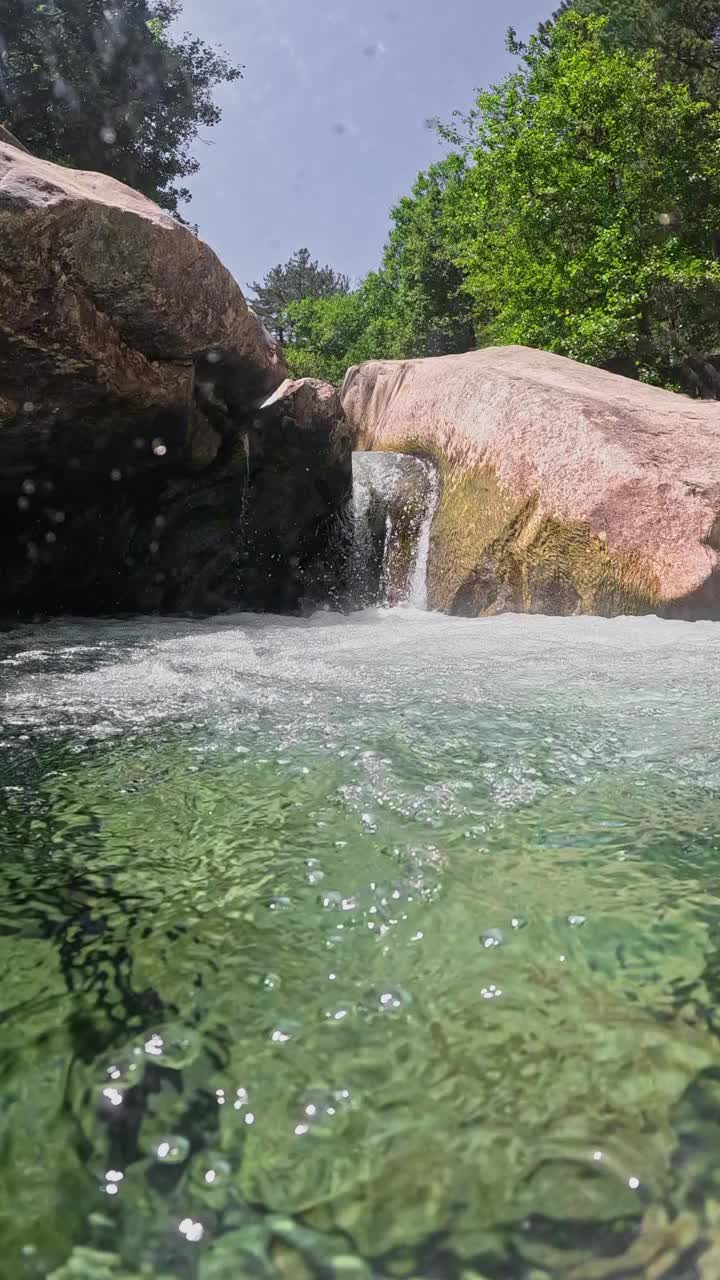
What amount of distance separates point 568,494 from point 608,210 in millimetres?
12127

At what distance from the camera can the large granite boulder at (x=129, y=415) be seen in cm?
480

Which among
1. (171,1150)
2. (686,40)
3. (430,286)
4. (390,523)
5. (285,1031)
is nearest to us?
(171,1150)

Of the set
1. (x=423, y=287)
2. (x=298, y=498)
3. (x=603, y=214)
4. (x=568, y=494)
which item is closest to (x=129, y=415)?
(x=298, y=498)

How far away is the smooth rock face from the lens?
624cm

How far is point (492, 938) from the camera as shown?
158 centimetres

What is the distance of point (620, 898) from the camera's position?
1.70 metres

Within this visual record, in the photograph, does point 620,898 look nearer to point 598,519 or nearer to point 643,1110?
point 643,1110

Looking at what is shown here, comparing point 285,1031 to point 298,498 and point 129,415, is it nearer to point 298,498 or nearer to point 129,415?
point 129,415

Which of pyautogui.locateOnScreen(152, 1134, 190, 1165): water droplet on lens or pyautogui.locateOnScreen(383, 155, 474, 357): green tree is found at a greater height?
pyautogui.locateOnScreen(383, 155, 474, 357): green tree

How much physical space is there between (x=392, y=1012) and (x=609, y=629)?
14.9 ft

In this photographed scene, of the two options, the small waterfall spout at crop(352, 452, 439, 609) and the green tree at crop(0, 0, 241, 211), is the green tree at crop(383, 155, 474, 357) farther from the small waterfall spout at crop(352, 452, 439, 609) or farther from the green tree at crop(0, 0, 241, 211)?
the small waterfall spout at crop(352, 452, 439, 609)

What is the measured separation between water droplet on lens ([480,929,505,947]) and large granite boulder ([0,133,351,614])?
443cm

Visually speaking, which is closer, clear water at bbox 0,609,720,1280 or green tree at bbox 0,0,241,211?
clear water at bbox 0,609,720,1280

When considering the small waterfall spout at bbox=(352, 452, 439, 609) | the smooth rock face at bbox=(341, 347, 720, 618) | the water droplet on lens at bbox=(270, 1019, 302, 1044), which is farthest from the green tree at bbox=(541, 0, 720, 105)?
the water droplet on lens at bbox=(270, 1019, 302, 1044)
